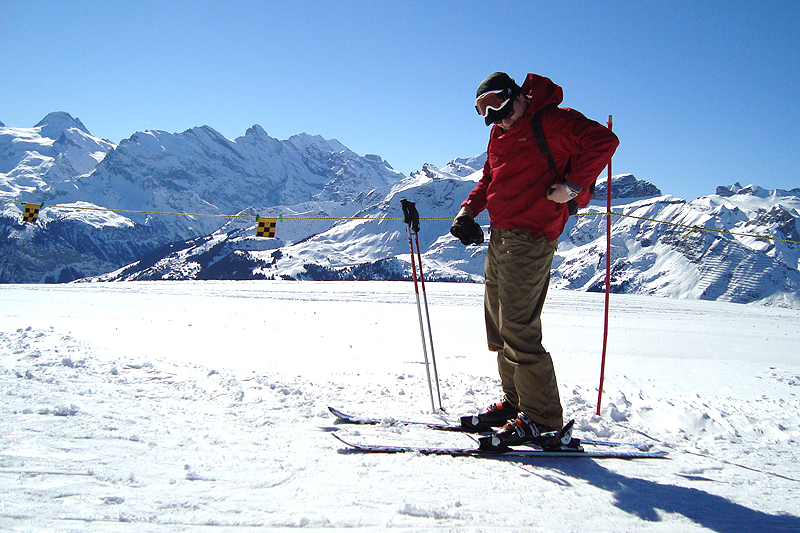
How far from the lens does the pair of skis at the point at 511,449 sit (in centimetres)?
252

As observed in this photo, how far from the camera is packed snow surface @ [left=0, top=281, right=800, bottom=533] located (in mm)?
1736

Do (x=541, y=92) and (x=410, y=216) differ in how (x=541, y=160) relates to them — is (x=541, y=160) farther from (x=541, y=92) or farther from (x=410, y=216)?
(x=410, y=216)

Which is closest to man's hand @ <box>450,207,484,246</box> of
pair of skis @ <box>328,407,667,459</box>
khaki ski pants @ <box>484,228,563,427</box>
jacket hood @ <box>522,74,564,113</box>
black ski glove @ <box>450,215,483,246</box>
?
black ski glove @ <box>450,215,483,246</box>

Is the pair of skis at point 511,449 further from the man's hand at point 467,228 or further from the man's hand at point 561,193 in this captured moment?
the man's hand at point 561,193

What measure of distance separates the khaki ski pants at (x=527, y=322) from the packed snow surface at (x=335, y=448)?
14.2 inches

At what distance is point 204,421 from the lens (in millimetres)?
2754

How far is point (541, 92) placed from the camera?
2.82 metres

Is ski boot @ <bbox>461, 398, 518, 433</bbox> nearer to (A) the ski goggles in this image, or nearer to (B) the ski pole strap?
(B) the ski pole strap

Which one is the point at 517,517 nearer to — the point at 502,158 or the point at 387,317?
the point at 502,158

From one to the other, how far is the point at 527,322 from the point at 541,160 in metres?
1.04

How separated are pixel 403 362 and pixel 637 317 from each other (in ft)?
39.3

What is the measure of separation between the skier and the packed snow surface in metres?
0.37

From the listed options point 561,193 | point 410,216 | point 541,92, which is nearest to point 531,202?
point 561,193

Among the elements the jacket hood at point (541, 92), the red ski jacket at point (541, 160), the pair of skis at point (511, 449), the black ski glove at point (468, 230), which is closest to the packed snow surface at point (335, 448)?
the pair of skis at point (511, 449)
